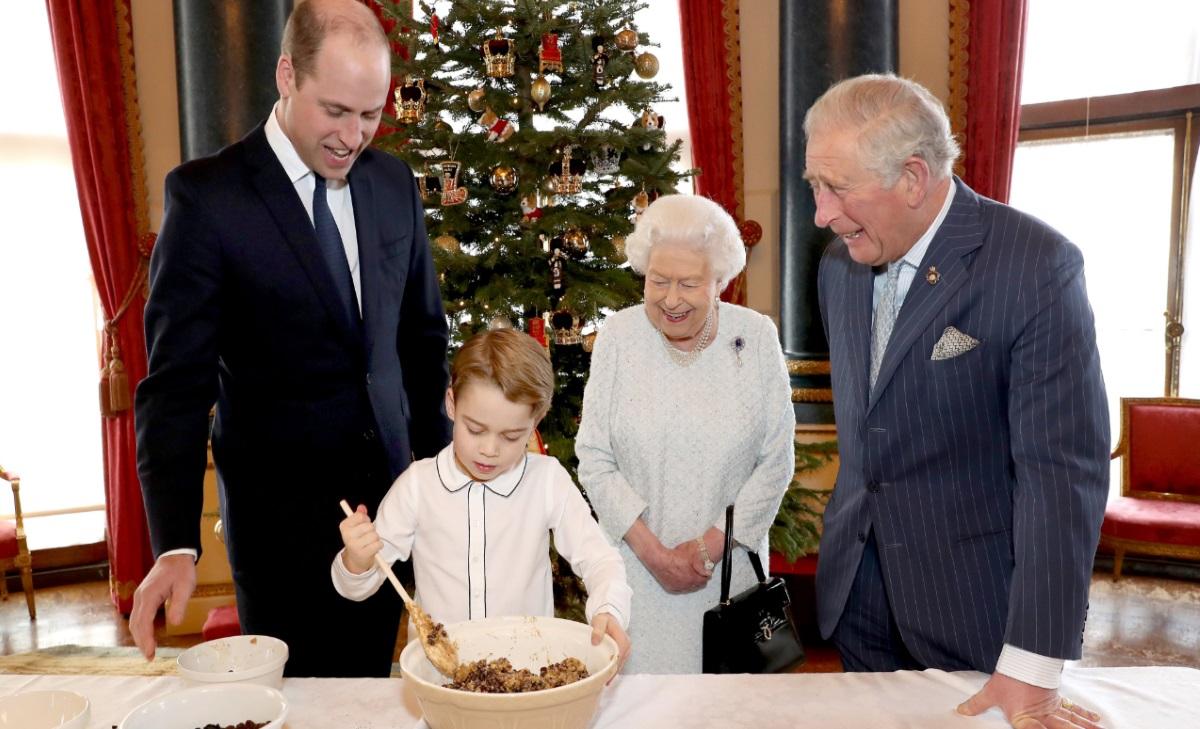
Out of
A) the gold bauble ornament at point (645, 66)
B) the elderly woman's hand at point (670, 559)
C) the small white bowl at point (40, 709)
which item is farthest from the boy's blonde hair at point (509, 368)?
the gold bauble ornament at point (645, 66)

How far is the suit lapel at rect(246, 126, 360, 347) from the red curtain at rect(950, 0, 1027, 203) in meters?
4.24

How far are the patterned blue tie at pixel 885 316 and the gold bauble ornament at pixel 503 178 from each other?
1.84 metres

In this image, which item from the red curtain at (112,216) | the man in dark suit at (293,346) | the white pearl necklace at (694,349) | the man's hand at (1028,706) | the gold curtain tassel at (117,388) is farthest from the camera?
the red curtain at (112,216)

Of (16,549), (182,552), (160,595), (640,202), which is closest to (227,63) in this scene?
(640,202)

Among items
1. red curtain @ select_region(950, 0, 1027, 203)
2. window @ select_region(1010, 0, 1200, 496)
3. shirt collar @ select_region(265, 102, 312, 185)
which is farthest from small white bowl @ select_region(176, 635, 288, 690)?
window @ select_region(1010, 0, 1200, 496)

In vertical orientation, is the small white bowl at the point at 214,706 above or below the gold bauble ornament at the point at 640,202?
below

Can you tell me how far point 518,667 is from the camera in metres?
1.40

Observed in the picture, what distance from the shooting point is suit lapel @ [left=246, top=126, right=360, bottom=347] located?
187 cm

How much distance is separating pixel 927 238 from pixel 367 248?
110 cm

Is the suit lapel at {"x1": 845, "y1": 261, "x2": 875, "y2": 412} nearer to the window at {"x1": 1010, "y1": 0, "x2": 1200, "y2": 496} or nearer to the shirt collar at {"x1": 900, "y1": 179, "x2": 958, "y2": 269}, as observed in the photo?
the shirt collar at {"x1": 900, "y1": 179, "x2": 958, "y2": 269}

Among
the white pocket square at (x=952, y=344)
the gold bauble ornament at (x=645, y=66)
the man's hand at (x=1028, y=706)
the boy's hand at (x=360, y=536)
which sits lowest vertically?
the man's hand at (x=1028, y=706)

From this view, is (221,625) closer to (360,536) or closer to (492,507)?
(492,507)

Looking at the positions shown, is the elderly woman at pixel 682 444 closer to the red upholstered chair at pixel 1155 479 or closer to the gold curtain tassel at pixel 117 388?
the red upholstered chair at pixel 1155 479

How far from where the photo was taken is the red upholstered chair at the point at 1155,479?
189 inches
